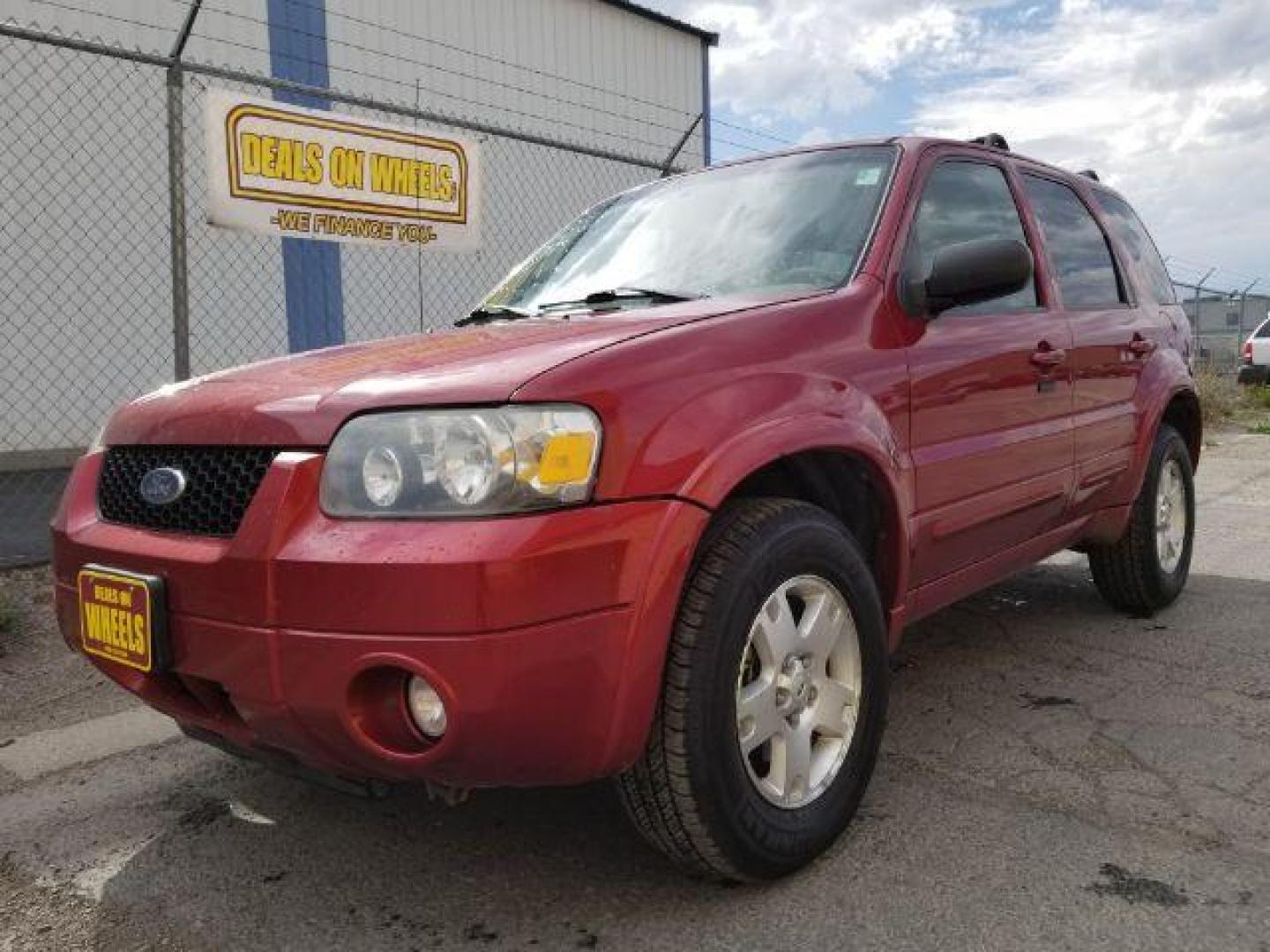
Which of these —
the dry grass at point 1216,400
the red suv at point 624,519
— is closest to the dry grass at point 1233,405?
the dry grass at point 1216,400

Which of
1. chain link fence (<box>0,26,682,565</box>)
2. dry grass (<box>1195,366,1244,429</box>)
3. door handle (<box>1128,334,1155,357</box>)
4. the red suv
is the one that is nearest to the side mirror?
the red suv

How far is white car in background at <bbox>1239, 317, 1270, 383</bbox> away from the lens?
54.5 ft

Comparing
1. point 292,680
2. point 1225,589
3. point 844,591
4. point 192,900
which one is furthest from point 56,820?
point 1225,589

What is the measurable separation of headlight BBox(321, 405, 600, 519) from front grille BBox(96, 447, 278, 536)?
21 cm

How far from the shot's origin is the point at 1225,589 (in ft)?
15.7

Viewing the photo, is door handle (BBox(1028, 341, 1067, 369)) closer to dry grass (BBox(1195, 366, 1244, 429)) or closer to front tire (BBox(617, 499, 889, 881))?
front tire (BBox(617, 499, 889, 881))

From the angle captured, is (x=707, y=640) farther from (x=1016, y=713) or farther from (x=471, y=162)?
(x=471, y=162)

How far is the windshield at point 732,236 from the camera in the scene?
9.19 feet

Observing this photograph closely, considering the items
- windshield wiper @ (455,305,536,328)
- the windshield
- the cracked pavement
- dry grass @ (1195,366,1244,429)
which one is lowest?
the cracked pavement

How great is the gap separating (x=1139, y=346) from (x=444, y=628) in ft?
10.6

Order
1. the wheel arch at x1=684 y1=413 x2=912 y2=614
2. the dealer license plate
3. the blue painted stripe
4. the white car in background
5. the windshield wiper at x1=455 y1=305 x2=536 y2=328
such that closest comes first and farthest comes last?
the dealer license plate
the wheel arch at x1=684 y1=413 x2=912 y2=614
the windshield wiper at x1=455 y1=305 x2=536 y2=328
the blue painted stripe
the white car in background

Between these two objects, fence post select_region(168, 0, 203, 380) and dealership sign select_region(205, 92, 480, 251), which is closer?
fence post select_region(168, 0, 203, 380)

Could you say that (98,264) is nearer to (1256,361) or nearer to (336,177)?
(336,177)

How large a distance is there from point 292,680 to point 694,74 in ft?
45.5
